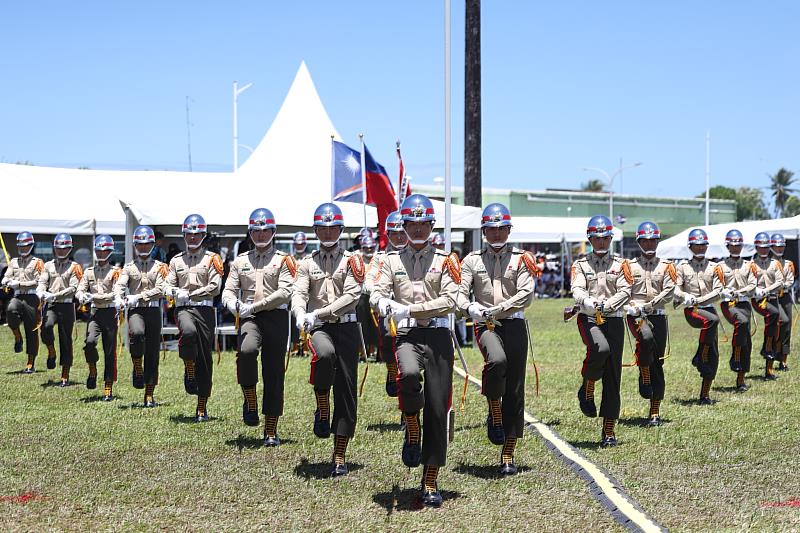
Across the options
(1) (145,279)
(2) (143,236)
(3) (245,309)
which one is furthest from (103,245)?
(3) (245,309)

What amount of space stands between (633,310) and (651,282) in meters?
0.85

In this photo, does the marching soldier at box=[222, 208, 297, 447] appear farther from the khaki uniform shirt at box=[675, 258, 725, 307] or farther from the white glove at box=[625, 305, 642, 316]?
the khaki uniform shirt at box=[675, 258, 725, 307]

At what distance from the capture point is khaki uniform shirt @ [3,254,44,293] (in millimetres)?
17109

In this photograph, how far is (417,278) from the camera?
7848 mm

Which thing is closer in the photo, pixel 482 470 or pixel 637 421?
pixel 482 470

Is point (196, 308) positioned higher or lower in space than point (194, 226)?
lower

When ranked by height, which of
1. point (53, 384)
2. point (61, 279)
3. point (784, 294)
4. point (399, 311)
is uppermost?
point (399, 311)

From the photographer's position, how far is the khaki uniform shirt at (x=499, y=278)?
854 centimetres

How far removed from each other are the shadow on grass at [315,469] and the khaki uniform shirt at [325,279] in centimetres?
141

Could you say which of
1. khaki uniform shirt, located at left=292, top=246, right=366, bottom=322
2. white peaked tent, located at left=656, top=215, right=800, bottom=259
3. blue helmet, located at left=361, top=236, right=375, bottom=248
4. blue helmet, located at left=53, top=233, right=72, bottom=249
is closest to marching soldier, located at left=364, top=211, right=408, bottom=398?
khaki uniform shirt, located at left=292, top=246, right=366, bottom=322

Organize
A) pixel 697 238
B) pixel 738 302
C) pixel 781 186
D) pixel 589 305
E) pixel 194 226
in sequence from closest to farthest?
1. pixel 589 305
2. pixel 194 226
3. pixel 697 238
4. pixel 738 302
5. pixel 781 186

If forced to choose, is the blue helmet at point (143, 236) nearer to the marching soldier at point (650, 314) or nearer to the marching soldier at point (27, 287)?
the marching soldier at point (27, 287)

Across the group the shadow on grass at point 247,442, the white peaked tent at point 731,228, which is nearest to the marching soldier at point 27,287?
the shadow on grass at point 247,442

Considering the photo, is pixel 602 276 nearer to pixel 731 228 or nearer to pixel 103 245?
pixel 103 245
